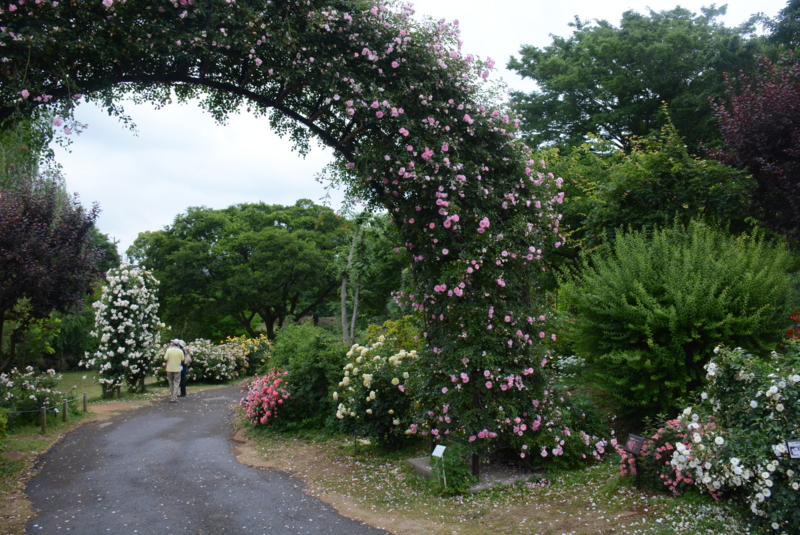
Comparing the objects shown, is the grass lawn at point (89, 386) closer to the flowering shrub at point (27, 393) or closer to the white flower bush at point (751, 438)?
the flowering shrub at point (27, 393)

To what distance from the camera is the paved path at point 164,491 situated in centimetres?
512

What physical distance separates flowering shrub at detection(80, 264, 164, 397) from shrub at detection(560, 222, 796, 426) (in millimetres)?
12442

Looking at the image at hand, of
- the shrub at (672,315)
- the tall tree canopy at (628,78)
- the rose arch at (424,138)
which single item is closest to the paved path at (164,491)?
the rose arch at (424,138)

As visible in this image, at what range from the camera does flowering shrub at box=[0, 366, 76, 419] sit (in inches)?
408

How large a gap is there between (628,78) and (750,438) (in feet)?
62.6

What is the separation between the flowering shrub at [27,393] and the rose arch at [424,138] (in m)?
7.39

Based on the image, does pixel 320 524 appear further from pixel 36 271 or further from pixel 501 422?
pixel 36 271

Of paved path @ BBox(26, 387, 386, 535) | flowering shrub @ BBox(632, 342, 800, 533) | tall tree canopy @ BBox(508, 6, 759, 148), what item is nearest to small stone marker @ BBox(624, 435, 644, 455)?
flowering shrub @ BBox(632, 342, 800, 533)

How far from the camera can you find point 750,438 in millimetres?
4020

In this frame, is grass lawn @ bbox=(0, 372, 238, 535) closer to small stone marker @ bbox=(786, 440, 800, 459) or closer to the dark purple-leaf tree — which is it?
small stone marker @ bbox=(786, 440, 800, 459)

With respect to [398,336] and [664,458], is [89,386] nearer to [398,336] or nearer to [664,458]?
[398,336]

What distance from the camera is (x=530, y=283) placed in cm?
636

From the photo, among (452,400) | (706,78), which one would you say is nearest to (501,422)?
(452,400)

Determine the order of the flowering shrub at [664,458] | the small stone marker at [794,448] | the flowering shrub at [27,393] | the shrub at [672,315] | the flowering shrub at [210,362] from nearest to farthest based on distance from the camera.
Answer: the small stone marker at [794,448] → the flowering shrub at [664,458] → the shrub at [672,315] → the flowering shrub at [27,393] → the flowering shrub at [210,362]
